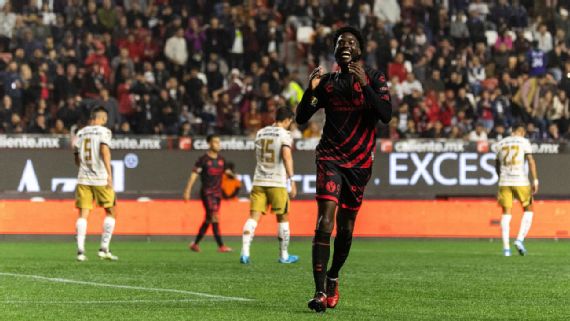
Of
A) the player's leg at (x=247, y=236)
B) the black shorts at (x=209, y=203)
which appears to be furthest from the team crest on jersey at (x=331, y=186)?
the black shorts at (x=209, y=203)

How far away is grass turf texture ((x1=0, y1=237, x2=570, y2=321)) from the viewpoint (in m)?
10.7

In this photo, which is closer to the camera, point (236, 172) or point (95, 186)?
point (95, 186)

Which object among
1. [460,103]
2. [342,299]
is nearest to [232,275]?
[342,299]

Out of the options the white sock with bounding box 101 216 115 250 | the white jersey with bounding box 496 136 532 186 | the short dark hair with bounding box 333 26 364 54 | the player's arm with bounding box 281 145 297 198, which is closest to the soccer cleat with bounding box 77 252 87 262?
the white sock with bounding box 101 216 115 250

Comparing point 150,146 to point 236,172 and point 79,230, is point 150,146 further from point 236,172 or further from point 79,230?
point 79,230

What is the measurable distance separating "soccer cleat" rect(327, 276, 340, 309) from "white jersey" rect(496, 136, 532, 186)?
1140cm

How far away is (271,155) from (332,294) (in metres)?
8.05

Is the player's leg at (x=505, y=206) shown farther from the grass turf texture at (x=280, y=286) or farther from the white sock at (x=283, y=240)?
the white sock at (x=283, y=240)

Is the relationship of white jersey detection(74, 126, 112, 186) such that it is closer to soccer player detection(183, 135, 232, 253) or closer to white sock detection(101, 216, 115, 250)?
white sock detection(101, 216, 115, 250)

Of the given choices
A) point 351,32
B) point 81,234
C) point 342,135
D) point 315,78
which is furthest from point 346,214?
point 81,234

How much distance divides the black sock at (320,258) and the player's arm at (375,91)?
1.14 meters

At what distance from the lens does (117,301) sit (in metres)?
11.7

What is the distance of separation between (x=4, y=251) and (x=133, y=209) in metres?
5.66

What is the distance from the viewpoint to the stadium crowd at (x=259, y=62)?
2939 cm
